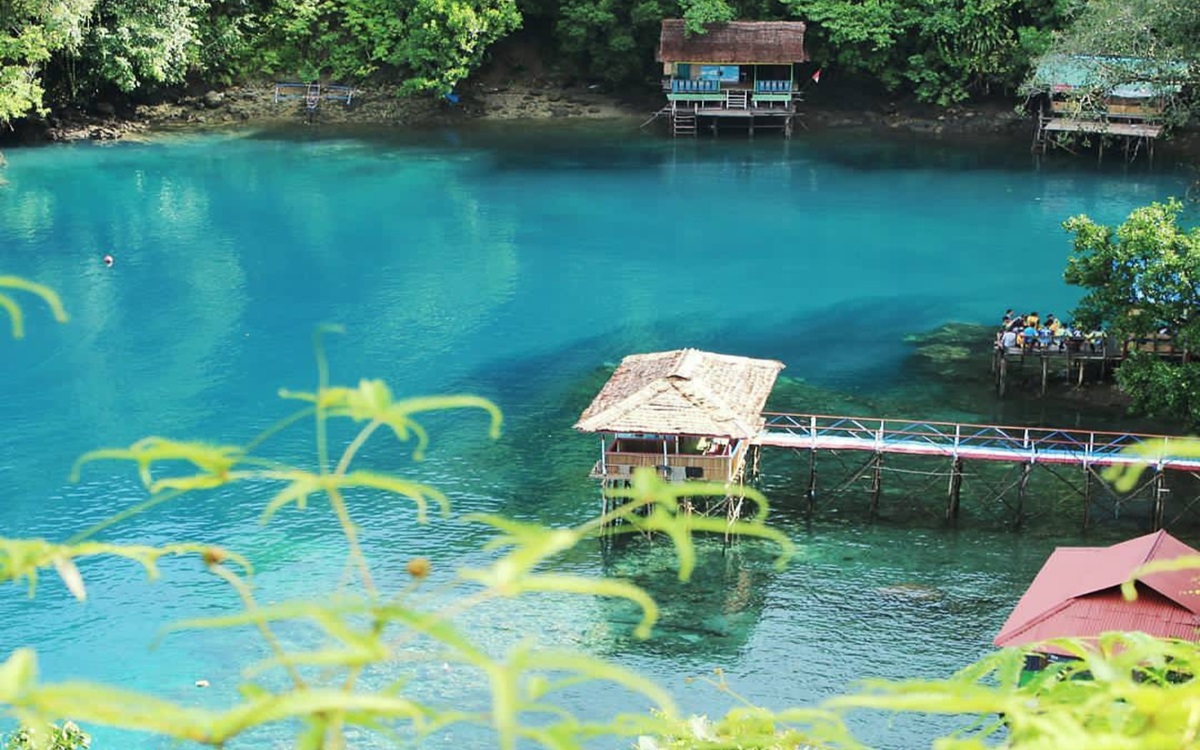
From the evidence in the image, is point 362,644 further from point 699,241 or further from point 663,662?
point 699,241

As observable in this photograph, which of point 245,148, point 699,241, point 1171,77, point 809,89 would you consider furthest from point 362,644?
point 809,89

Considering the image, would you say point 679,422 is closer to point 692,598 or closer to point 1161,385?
point 692,598

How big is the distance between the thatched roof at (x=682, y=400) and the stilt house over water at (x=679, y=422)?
0.05 feet

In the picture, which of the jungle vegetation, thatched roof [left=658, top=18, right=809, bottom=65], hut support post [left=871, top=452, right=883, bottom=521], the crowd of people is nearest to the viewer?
the jungle vegetation

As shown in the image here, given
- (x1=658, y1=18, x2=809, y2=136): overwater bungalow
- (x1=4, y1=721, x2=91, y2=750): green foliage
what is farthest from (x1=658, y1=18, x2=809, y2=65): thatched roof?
(x1=4, y1=721, x2=91, y2=750): green foliage

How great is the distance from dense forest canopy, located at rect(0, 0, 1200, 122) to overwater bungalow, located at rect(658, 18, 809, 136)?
2.72 ft

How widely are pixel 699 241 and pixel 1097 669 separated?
121ft

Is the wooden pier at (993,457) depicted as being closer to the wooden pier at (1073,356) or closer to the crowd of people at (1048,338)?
the wooden pier at (1073,356)

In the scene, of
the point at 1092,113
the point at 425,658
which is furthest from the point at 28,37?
the point at 425,658

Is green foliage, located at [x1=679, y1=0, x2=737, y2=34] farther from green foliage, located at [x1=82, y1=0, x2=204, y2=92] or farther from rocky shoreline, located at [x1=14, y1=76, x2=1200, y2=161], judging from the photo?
green foliage, located at [x1=82, y1=0, x2=204, y2=92]

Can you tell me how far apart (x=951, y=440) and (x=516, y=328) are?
10.8 m

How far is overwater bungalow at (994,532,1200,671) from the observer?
16.9 metres

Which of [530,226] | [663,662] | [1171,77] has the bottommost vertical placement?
[663,662]

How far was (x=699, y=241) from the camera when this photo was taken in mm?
38938
